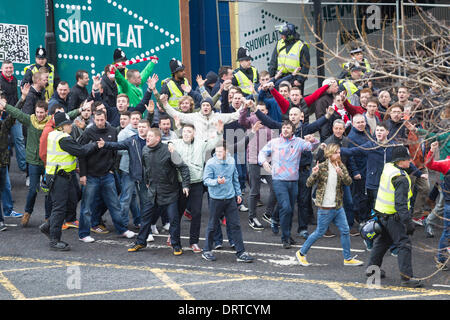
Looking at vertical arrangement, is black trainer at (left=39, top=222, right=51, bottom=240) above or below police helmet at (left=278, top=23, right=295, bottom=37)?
below

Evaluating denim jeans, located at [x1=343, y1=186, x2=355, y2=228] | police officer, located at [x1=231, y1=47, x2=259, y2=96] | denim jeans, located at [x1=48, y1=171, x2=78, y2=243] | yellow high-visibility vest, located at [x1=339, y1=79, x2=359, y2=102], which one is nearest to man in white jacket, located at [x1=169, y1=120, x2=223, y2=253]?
denim jeans, located at [x1=48, y1=171, x2=78, y2=243]

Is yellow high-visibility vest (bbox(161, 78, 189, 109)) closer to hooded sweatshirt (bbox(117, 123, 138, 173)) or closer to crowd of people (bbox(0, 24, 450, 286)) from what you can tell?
crowd of people (bbox(0, 24, 450, 286))

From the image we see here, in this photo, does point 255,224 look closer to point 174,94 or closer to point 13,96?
point 174,94

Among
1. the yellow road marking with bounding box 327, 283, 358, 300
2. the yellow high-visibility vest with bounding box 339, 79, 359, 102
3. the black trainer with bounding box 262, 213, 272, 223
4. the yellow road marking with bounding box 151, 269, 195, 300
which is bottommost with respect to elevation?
the yellow road marking with bounding box 327, 283, 358, 300

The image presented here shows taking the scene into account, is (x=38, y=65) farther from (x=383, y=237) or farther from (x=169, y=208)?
(x=383, y=237)

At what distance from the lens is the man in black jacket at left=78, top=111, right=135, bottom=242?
1273 centimetres

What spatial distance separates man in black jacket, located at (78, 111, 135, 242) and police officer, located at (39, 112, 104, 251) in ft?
0.84

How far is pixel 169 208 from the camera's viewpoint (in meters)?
12.1

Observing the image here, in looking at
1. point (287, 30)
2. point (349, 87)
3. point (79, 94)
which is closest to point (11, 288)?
point (79, 94)

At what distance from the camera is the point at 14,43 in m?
18.5

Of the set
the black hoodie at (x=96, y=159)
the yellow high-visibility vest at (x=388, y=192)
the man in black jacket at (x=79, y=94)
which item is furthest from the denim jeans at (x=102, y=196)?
the yellow high-visibility vest at (x=388, y=192)

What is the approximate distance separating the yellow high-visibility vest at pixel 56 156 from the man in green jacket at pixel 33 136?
4.33 ft

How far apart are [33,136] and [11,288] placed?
4057mm

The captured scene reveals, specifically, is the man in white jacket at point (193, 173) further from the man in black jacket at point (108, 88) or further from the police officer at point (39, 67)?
the police officer at point (39, 67)
